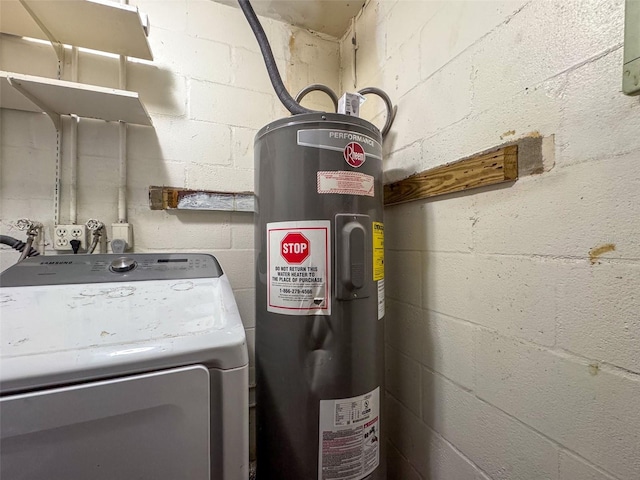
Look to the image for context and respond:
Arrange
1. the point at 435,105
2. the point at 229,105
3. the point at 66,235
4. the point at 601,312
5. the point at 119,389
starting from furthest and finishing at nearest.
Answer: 1. the point at 229,105
2. the point at 66,235
3. the point at 435,105
4. the point at 601,312
5. the point at 119,389

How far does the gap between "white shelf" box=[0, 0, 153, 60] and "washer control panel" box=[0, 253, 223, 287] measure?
30.2 inches

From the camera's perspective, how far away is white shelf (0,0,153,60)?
907 mm

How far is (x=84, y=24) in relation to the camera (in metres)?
0.99

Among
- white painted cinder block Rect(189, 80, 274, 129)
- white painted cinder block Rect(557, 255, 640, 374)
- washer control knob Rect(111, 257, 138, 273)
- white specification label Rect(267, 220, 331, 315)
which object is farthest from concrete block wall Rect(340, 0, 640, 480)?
washer control knob Rect(111, 257, 138, 273)

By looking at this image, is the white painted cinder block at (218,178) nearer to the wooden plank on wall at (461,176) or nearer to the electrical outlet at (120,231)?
the electrical outlet at (120,231)

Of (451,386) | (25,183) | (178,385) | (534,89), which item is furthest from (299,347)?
(25,183)

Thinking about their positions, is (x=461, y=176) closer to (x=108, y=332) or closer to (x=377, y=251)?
(x=377, y=251)

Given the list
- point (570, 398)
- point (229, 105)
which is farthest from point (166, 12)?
point (570, 398)

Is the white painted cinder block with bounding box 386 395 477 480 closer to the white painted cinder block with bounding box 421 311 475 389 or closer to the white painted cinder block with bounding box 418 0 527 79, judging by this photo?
the white painted cinder block with bounding box 421 311 475 389

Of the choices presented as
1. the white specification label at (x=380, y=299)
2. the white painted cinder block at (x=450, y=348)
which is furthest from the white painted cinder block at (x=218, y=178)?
the white painted cinder block at (x=450, y=348)

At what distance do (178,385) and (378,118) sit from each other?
1.19 metres

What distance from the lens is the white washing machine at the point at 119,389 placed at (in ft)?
1.39

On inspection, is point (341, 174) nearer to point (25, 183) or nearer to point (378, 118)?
point (378, 118)

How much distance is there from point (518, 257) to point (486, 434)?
478 millimetres
